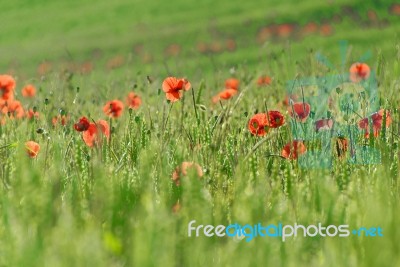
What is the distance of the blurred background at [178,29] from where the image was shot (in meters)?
19.0

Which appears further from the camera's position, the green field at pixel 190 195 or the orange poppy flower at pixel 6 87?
the orange poppy flower at pixel 6 87

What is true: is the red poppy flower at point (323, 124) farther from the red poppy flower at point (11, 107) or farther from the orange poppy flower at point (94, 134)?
the red poppy flower at point (11, 107)

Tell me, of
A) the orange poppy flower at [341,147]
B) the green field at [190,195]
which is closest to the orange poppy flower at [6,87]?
the green field at [190,195]

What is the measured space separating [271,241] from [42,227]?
0.48 meters

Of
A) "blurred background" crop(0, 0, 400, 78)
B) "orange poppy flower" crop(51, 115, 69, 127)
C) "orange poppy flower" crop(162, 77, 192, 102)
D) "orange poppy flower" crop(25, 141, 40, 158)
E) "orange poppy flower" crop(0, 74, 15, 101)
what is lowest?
"orange poppy flower" crop(25, 141, 40, 158)

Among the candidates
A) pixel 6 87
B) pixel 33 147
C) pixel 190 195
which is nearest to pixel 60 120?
pixel 33 147

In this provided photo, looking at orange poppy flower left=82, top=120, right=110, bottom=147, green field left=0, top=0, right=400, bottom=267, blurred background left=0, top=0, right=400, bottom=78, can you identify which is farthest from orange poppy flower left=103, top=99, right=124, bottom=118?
blurred background left=0, top=0, right=400, bottom=78

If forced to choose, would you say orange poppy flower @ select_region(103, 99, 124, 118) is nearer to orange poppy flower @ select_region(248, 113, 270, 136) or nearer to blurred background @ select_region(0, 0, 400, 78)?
orange poppy flower @ select_region(248, 113, 270, 136)

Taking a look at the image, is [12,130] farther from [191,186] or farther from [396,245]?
[396,245]

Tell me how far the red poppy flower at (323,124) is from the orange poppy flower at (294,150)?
185 millimetres

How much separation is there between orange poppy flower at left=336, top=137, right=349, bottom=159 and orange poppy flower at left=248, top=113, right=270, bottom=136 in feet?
0.77

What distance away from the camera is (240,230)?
5.19 ft

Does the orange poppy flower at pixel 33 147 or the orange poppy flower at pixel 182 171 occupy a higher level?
the orange poppy flower at pixel 33 147

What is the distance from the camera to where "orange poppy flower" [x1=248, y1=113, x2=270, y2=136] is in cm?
255
